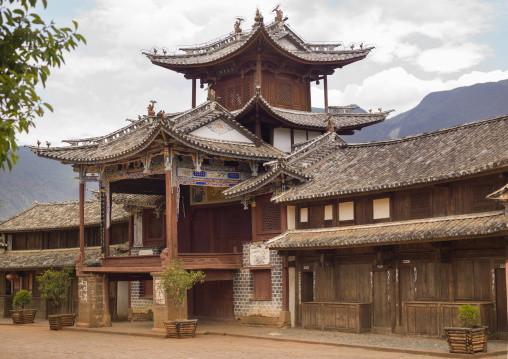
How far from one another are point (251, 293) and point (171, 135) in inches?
283

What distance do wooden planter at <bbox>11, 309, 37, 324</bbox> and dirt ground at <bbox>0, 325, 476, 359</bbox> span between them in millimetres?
6925

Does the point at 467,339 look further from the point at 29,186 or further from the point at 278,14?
the point at 29,186

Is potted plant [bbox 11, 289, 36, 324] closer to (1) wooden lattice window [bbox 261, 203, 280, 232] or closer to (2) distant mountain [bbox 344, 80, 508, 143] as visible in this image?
(1) wooden lattice window [bbox 261, 203, 280, 232]

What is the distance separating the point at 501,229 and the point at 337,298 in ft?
A: 26.7

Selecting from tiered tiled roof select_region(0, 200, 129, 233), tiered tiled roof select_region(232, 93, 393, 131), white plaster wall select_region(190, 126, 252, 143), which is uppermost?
tiered tiled roof select_region(232, 93, 393, 131)

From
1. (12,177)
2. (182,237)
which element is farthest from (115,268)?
(12,177)

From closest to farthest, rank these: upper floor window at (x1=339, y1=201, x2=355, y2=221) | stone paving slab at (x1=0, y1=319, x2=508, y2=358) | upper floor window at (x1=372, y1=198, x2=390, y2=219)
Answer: stone paving slab at (x1=0, y1=319, x2=508, y2=358) → upper floor window at (x1=372, y1=198, x2=390, y2=219) → upper floor window at (x1=339, y1=201, x2=355, y2=221)

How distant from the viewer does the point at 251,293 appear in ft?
91.7

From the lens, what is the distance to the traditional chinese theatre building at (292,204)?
21.1m

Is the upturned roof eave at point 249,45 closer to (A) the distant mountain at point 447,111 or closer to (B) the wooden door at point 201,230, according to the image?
(B) the wooden door at point 201,230

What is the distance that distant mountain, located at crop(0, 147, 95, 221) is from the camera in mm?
163250

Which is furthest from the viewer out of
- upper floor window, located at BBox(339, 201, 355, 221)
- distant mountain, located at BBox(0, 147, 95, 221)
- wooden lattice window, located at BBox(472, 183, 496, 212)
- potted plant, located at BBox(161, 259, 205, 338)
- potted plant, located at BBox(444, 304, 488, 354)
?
distant mountain, located at BBox(0, 147, 95, 221)

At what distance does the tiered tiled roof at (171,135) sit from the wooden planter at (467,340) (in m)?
12.3

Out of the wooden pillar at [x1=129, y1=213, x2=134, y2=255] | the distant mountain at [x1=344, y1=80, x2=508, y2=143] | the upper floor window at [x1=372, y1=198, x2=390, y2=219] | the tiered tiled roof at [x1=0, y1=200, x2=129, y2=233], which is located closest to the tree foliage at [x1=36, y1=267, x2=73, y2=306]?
the wooden pillar at [x1=129, y1=213, x2=134, y2=255]
